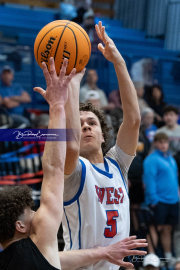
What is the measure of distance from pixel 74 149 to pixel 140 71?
6030 mm

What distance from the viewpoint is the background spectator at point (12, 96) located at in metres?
6.54

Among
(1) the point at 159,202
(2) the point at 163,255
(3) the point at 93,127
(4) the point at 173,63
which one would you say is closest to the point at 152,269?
(2) the point at 163,255

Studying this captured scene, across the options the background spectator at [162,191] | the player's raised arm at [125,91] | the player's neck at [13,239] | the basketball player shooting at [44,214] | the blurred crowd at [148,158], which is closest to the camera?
the basketball player shooting at [44,214]

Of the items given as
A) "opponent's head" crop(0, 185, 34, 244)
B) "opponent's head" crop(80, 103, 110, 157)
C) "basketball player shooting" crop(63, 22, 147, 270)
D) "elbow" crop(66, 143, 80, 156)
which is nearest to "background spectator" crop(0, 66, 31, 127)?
"opponent's head" crop(80, 103, 110, 157)

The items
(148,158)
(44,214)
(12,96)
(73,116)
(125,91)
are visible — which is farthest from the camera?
(12,96)

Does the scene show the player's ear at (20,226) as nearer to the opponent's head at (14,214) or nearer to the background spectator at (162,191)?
the opponent's head at (14,214)

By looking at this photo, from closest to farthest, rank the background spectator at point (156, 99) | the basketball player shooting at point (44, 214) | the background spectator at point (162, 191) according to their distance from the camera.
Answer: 1. the basketball player shooting at point (44, 214)
2. the background spectator at point (162, 191)
3. the background spectator at point (156, 99)

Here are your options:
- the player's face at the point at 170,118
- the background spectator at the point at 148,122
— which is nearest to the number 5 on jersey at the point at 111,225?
the background spectator at the point at 148,122

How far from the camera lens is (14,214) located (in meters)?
2.11

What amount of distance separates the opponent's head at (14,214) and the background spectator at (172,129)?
5.46m

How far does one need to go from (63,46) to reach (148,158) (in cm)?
397

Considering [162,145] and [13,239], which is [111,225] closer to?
[13,239]

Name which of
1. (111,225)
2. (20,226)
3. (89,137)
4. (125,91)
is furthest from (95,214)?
(125,91)

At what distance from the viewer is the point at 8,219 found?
208 cm
